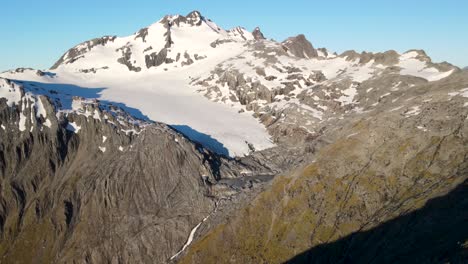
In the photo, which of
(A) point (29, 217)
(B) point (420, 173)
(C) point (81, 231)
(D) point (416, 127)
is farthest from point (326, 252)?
(A) point (29, 217)

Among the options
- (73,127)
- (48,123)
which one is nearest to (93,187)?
(73,127)

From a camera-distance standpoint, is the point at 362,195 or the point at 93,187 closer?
the point at 362,195

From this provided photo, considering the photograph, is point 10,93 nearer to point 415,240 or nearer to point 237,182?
point 237,182

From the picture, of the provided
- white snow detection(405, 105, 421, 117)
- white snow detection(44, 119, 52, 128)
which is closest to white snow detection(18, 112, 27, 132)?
white snow detection(44, 119, 52, 128)

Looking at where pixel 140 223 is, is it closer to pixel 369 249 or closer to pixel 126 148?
pixel 126 148

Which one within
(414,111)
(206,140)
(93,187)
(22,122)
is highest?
(414,111)

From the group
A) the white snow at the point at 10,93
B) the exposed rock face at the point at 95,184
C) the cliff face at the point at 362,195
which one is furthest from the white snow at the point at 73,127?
the cliff face at the point at 362,195

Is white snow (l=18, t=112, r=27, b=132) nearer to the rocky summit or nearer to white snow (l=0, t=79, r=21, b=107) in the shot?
the rocky summit
